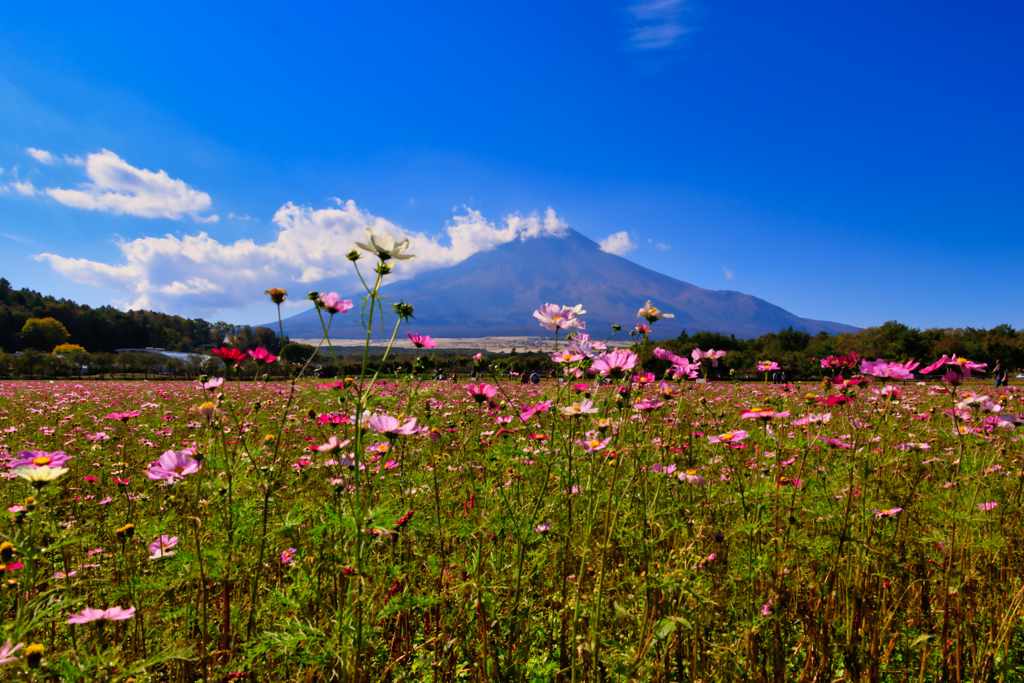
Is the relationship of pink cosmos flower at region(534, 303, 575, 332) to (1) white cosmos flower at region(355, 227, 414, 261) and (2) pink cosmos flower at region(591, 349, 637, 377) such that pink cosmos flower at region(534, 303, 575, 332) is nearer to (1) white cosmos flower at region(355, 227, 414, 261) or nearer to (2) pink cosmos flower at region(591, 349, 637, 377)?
(2) pink cosmos flower at region(591, 349, 637, 377)

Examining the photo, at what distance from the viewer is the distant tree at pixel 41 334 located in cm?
4581

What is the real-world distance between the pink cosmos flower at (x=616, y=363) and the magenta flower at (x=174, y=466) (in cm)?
135

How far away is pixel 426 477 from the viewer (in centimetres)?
208

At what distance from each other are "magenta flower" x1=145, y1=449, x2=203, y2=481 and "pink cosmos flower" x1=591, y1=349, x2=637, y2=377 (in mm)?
1350

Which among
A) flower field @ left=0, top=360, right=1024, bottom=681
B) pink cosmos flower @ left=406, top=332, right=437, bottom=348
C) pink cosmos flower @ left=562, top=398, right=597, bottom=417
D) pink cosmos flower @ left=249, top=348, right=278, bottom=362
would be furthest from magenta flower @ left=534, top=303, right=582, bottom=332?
pink cosmos flower @ left=249, top=348, right=278, bottom=362

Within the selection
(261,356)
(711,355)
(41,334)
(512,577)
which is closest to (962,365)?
(711,355)

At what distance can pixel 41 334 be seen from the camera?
1821 inches

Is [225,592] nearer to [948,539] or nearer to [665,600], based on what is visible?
[665,600]

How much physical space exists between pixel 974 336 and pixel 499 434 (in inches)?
1907

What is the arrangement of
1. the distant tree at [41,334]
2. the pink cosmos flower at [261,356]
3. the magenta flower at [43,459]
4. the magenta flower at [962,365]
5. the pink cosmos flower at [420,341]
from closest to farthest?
1. the magenta flower at [43,459]
2. the pink cosmos flower at [261,356]
3. the pink cosmos flower at [420,341]
4. the magenta flower at [962,365]
5. the distant tree at [41,334]

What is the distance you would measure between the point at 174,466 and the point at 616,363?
1.60 metres

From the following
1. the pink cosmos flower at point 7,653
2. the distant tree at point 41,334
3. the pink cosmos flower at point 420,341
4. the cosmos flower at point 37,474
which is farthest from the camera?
→ the distant tree at point 41,334

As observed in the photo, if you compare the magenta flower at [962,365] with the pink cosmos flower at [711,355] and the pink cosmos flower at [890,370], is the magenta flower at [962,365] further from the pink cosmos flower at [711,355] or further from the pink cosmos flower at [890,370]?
the pink cosmos flower at [711,355]

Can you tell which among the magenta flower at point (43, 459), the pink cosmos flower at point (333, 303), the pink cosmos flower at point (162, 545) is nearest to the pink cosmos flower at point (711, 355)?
the pink cosmos flower at point (333, 303)
